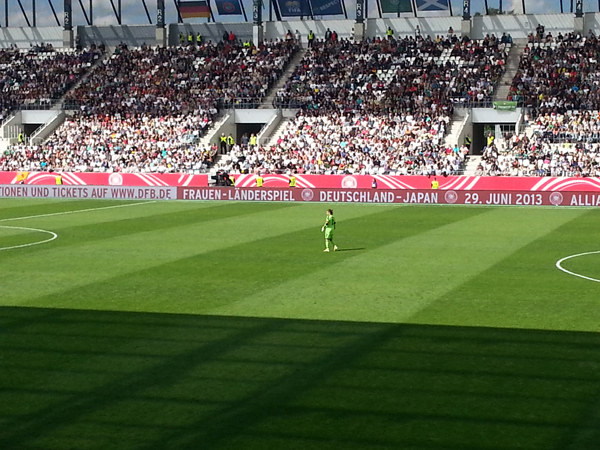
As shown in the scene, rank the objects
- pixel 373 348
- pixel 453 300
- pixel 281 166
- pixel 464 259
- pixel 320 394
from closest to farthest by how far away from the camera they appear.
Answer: pixel 320 394
pixel 373 348
pixel 453 300
pixel 464 259
pixel 281 166

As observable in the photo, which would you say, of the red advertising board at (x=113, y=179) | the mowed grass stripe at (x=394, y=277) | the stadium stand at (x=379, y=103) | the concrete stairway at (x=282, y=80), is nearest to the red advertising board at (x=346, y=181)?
the red advertising board at (x=113, y=179)

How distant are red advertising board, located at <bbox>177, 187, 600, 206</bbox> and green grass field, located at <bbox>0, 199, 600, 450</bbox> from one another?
16.2 metres

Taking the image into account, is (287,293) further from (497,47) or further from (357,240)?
(497,47)

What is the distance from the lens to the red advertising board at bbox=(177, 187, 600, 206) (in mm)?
42438

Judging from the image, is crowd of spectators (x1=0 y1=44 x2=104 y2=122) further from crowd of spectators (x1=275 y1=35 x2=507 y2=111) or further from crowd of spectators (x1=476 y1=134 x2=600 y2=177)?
crowd of spectators (x1=476 y1=134 x2=600 y2=177)

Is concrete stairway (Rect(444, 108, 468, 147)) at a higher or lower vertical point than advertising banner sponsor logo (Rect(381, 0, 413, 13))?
lower

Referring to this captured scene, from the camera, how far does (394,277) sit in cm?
2027

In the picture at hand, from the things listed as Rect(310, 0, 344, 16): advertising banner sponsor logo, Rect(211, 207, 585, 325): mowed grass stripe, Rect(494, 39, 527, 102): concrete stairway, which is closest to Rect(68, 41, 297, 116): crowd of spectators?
Rect(310, 0, 344, 16): advertising banner sponsor logo

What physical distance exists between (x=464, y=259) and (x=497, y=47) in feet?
143

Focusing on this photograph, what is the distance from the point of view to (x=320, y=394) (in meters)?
10.9

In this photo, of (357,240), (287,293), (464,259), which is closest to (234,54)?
(357,240)

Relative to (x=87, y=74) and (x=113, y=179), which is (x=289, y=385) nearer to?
(x=113, y=179)

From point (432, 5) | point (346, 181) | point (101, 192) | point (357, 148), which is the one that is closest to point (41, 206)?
point (101, 192)

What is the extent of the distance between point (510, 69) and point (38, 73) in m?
36.6
